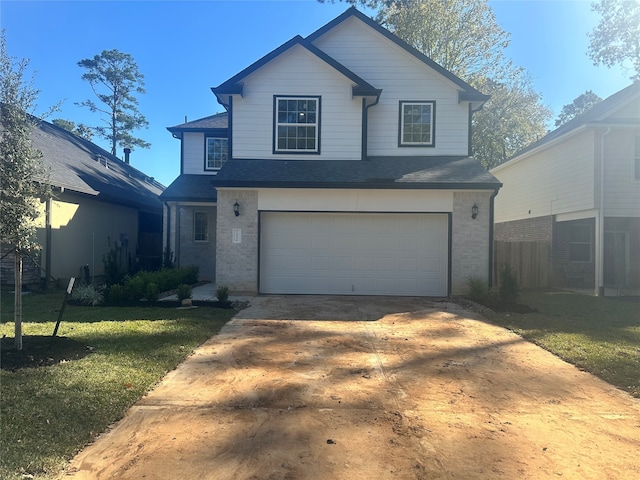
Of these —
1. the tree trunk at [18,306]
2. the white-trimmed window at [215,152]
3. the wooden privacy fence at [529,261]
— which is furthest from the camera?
the white-trimmed window at [215,152]

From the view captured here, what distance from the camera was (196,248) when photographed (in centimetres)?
1568

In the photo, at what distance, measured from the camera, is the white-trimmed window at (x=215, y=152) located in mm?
16516

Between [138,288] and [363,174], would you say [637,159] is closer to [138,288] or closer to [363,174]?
[363,174]

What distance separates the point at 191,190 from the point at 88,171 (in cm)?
453

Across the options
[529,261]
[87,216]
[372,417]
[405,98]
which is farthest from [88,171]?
[529,261]

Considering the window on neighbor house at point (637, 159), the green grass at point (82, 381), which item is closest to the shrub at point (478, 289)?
the green grass at point (82, 381)

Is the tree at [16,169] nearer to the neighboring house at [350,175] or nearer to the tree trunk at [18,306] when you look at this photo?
the tree trunk at [18,306]

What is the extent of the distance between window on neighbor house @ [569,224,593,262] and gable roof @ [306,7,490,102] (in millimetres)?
7044

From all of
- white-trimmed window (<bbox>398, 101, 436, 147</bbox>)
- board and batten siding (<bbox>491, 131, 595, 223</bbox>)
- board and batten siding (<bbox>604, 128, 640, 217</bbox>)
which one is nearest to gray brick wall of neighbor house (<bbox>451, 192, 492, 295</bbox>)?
white-trimmed window (<bbox>398, 101, 436, 147</bbox>)

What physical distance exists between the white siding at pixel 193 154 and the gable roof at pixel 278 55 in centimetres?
451

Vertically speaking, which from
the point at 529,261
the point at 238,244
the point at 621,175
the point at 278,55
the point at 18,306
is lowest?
the point at 18,306

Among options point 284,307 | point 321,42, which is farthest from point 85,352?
point 321,42

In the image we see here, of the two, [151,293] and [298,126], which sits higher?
[298,126]

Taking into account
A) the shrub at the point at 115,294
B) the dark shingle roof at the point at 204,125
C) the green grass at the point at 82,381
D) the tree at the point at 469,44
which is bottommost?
the green grass at the point at 82,381
